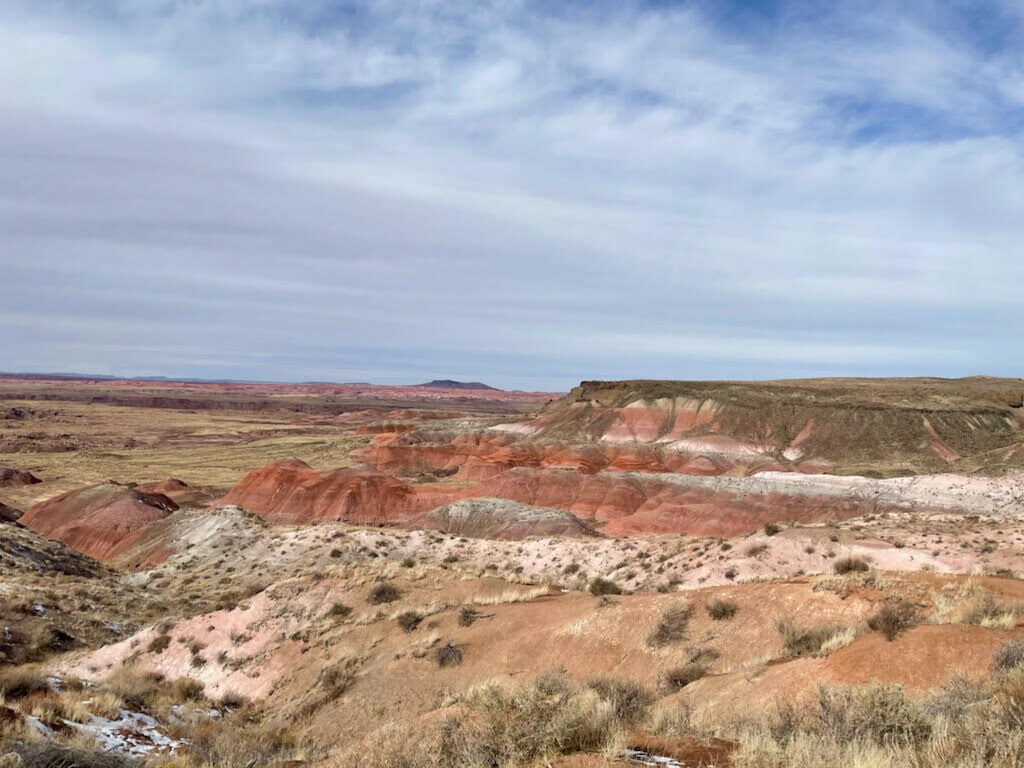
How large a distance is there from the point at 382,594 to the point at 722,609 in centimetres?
986

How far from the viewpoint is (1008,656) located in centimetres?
884

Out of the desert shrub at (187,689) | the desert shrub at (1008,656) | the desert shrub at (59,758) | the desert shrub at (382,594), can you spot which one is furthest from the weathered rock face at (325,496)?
the desert shrub at (1008,656)

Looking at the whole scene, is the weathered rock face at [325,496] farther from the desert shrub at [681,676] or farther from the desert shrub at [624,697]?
the desert shrub at [624,697]

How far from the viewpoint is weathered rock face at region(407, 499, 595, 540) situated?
4528cm

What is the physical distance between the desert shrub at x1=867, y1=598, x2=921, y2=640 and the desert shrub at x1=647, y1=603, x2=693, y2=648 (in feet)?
12.9

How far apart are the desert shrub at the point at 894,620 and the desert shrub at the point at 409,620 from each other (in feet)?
34.7

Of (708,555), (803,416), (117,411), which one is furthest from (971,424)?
(117,411)

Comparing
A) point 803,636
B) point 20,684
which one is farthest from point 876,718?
point 20,684

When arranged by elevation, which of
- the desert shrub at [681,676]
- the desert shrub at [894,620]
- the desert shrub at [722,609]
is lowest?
the desert shrub at [681,676]

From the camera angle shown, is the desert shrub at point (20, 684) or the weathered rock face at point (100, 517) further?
the weathered rock face at point (100, 517)

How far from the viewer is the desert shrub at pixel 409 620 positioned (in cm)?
1797

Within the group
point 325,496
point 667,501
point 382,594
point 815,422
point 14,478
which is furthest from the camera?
point 815,422

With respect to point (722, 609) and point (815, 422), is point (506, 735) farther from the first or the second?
point (815, 422)

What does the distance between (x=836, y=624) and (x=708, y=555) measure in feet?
43.1
